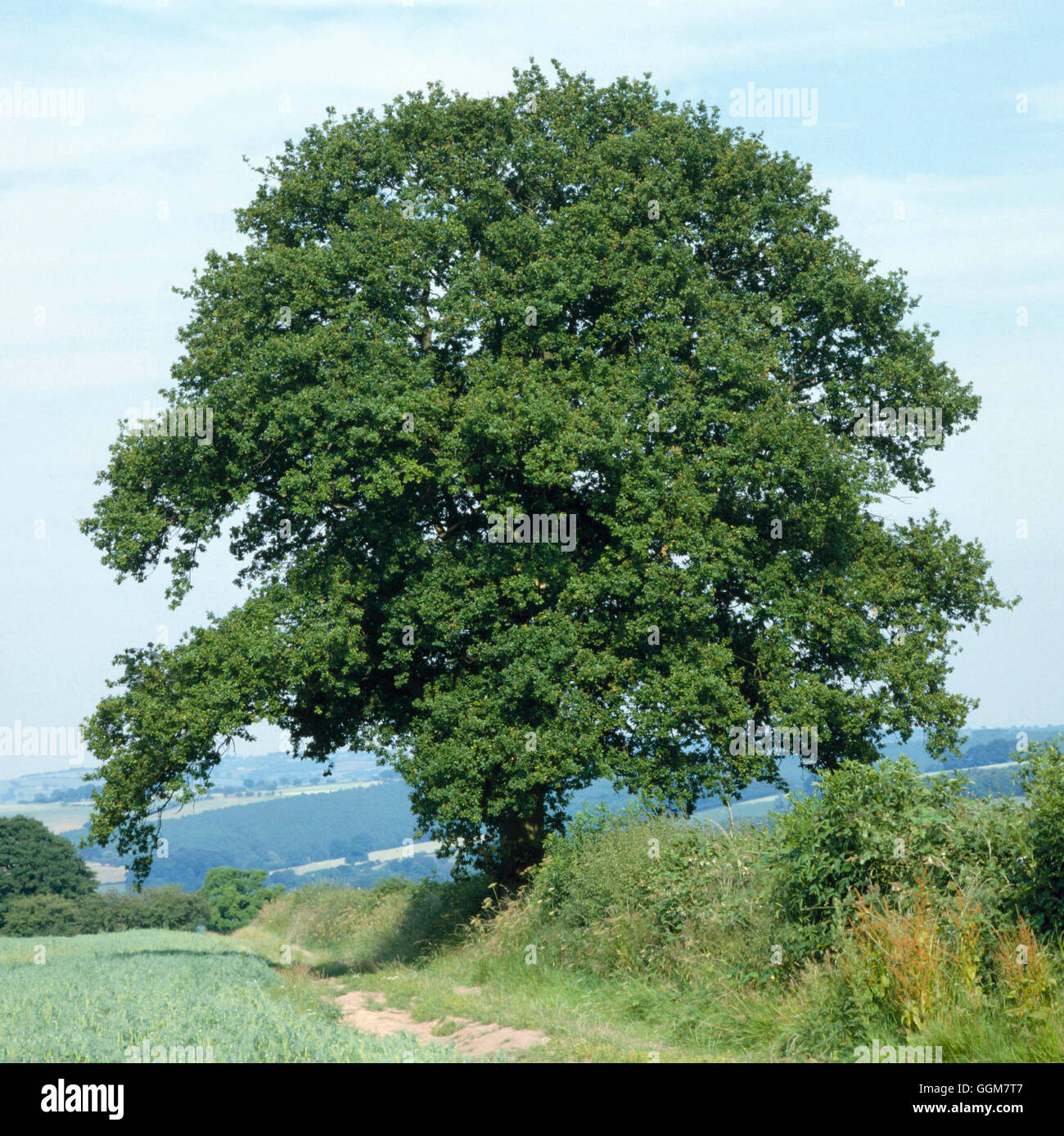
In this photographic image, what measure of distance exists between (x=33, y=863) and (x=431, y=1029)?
55420mm

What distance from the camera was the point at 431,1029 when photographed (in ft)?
46.6

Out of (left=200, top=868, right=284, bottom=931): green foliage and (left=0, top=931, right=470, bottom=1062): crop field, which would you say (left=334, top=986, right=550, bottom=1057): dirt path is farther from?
→ (left=200, top=868, right=284, bottom=931): green foliage

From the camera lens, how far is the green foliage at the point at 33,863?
60094 mm

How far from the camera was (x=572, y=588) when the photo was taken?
830 inches

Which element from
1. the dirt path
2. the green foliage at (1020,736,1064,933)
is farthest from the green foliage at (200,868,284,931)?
the green foliage at (1020,736,1064,933)

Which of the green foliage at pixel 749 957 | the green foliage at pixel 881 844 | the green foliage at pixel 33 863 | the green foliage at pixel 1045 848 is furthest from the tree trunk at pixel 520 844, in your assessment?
the green foliage at pixel 33 863

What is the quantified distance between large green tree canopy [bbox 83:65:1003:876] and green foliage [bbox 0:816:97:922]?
45275 millimetres

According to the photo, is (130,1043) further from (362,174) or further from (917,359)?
(917,359)

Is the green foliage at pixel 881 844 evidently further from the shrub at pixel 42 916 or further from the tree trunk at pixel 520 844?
the shrub at pixel 42 916

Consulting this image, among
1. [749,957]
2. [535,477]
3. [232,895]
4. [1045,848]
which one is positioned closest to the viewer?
[1045,848]

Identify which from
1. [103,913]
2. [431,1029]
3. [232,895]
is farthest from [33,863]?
[431,1029]

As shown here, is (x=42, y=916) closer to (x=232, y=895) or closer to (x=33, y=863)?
(x=33, y=863)

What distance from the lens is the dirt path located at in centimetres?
1184

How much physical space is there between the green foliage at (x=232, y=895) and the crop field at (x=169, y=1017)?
48.9 metres
